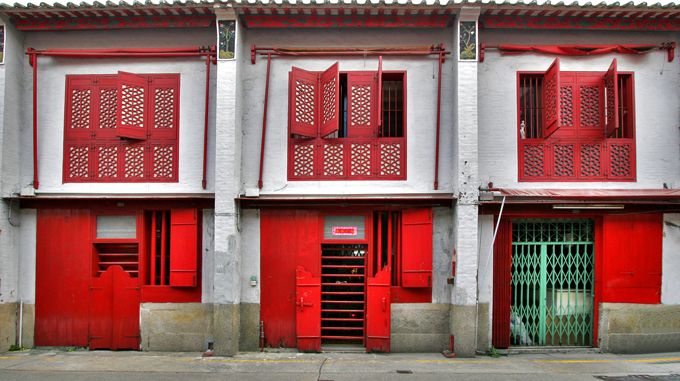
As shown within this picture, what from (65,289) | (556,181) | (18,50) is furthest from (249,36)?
(556,181)

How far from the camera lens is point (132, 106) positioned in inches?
342

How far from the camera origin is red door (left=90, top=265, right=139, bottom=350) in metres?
8.75

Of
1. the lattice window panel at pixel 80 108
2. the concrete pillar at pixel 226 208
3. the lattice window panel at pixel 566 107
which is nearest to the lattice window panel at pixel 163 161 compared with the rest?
the concrete pillar at pixel 226 208

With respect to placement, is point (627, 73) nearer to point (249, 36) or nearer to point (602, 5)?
point (602, 5)

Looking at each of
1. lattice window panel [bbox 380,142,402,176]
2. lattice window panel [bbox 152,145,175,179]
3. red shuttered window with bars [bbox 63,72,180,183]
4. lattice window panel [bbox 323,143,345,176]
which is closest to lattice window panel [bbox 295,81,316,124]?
lattice window panel [bbox 323,143,345,176]

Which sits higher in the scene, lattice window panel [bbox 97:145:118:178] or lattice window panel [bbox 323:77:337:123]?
lattice window panel [bbox 323:77:337:123]

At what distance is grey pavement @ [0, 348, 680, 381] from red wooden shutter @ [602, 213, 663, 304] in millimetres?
1310

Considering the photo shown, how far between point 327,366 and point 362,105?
17.9 feet

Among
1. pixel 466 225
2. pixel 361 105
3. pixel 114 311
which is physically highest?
pixel 361 105

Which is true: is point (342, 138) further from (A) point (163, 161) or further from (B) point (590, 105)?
(B) point (590, 105)

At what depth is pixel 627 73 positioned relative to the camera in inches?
347

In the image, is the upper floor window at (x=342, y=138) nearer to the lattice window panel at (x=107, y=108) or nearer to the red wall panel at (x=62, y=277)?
the lattice window panel at (x=107, y=108)

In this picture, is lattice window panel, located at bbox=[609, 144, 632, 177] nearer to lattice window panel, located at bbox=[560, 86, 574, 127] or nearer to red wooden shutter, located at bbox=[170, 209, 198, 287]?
lattice window panel, located at bbox=[560, 86, 574, 127]

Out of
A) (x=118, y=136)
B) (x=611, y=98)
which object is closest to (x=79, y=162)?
(x=118, y=136)
